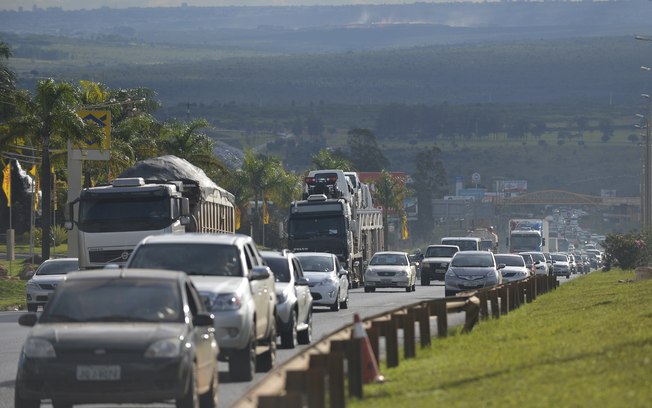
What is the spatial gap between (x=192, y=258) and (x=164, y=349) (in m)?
5.77

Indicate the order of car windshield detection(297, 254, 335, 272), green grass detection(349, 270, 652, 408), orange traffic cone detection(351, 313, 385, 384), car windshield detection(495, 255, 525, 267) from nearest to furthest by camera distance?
green grass detection(349, 270, 652, 408) < orange traffic cone detection(351, 313, 385, 384) < car windshield detection(297, 254, 335, 272) < car windshield detection(495, 255, 525, 267)

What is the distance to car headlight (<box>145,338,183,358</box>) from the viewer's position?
1512 cm

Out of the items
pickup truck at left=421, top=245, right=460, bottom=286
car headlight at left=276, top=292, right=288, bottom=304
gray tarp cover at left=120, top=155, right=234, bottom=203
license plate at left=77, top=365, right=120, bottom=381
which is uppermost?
gray tarp cover at left=120, top=155, right=234, bottom=203

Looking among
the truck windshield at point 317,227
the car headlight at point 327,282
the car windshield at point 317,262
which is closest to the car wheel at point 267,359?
the car headlight at point 327,282

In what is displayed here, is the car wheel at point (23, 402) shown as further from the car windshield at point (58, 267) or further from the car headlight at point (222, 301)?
the car windshield at point (58, 267)

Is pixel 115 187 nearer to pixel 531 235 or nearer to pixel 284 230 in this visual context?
pixel 284 230

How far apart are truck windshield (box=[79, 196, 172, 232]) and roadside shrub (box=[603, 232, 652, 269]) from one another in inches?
2014

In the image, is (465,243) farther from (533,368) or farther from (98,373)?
(98,373)

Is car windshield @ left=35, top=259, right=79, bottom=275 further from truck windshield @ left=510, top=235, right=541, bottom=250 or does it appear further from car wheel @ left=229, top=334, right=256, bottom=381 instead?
truck windshield @ left=510, top=235, right=541, bottom=250

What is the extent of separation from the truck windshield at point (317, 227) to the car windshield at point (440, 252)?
13226 millimetres

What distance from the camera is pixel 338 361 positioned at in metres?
14.8

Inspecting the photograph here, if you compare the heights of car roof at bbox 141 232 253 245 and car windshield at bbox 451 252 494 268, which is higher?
car roof at bbox 141 232 253 245

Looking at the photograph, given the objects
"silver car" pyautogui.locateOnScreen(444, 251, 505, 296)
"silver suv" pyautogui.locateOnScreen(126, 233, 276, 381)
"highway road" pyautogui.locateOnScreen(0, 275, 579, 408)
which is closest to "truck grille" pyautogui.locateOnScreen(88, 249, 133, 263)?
"highway road" pyautogui.locateOnScreen(0, 275, 579, 408)

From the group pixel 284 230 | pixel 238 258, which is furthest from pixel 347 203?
pixel 238 258
